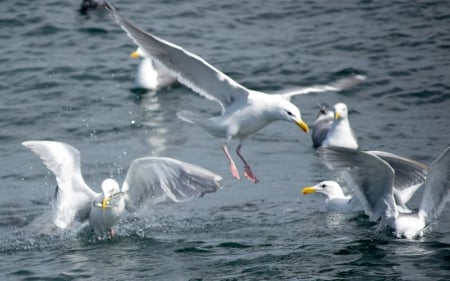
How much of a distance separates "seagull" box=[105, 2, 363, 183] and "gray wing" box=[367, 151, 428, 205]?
1355 mm

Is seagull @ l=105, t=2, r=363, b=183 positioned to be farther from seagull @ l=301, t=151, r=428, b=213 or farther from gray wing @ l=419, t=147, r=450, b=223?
gray wing @ l=419, t=147, r=450, b=223

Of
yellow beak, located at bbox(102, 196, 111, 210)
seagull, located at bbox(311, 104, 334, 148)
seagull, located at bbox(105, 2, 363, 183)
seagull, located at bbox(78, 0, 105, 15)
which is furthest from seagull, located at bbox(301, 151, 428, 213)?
seagull, located at bbox(78, 0, 105, 15)

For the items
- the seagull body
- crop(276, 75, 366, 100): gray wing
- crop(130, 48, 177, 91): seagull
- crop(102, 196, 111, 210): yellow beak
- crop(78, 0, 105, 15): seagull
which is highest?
crop(276, 75, 366, 100): gray wing

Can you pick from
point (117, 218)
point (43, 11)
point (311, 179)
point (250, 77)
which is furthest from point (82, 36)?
point (117, 218)

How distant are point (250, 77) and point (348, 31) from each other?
3.03 metres

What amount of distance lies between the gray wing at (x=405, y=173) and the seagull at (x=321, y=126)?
114 inches

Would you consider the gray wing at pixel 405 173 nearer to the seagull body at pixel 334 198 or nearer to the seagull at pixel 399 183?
the seagull at pixel 399 183

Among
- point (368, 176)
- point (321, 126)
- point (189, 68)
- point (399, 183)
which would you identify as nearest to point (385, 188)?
point (368, 176)

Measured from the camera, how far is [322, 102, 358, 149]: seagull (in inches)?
580

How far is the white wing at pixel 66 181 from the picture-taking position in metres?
10.8

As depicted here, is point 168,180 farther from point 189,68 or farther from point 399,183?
→ point 399,183

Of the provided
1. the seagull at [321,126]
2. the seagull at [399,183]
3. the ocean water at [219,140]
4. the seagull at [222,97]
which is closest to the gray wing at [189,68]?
the seagull at [222,97]

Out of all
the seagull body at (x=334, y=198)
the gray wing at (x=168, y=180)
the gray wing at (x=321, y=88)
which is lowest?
the seagull body at (x=334, y=198)

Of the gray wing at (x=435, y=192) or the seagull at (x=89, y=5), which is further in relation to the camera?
the seagull at (x=89, y=5)
